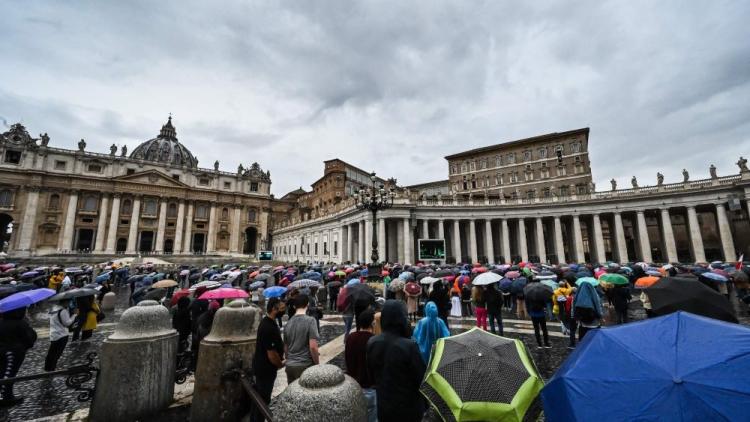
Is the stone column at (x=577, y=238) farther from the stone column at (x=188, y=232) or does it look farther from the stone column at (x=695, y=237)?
the stone column at (x=188, y=232)

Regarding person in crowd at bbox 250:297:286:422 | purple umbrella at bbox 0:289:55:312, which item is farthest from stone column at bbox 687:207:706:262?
purple umbrella at bbox 0:289:55:312

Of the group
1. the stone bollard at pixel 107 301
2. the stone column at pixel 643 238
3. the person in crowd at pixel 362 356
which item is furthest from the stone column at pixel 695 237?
the stone bollard at pixel 107 301

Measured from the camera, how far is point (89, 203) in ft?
165

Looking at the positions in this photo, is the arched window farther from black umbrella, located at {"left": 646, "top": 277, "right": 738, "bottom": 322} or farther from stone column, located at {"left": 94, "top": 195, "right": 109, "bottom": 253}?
black umbrella, located at {"left": 646, "top": 277, "right": 738, "bottom": 322}

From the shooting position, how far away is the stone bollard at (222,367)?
3.81m

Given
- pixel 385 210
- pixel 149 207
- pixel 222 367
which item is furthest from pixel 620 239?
pixel 149 207

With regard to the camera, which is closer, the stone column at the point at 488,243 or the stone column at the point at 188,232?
the stone column at the point at 488,243

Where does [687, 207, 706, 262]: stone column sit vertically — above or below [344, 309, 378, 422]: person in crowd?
above

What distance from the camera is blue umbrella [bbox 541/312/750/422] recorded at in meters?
1.55

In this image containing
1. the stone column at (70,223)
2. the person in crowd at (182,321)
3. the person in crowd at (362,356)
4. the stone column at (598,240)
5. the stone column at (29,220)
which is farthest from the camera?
the stone column at (70,223)

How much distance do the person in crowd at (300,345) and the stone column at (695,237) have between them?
42.3 metres

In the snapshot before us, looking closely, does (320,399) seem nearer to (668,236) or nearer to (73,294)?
(73,294)

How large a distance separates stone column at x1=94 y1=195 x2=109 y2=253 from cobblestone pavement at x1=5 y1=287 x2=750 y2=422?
4630cm

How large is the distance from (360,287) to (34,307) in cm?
1718
